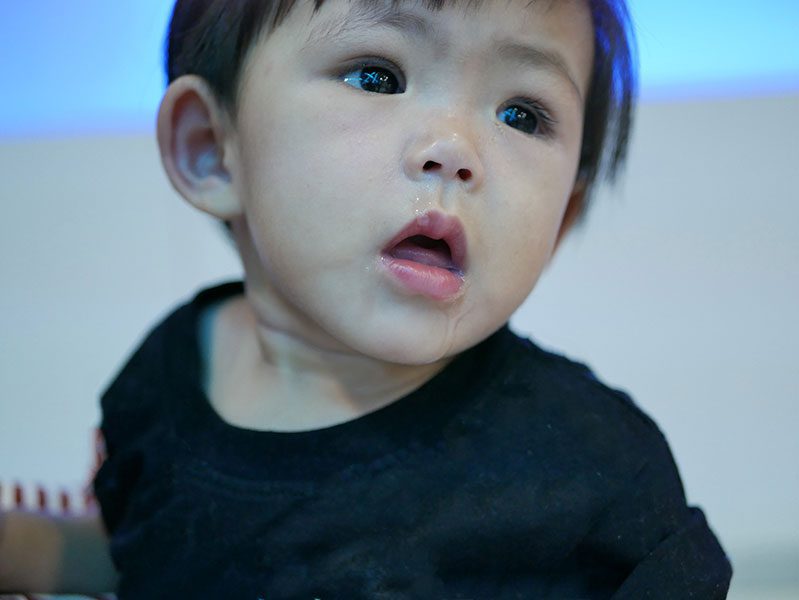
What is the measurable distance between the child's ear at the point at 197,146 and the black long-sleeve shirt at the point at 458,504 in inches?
5.2

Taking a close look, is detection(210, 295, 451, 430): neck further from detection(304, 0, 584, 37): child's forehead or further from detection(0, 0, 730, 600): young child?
detection(304, 0, 584, 37): child's forehead

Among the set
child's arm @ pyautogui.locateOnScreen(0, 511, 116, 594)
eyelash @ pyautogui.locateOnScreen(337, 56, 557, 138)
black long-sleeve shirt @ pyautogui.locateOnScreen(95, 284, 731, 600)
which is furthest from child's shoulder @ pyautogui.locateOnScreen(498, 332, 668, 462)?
child's arm @ pyautogui.locateOnScreen(0, 511, 116, 594)

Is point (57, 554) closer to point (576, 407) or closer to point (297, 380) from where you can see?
point (297, 380)

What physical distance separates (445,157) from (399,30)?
0.07m

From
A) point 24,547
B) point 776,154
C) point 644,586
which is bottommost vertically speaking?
point 24,547

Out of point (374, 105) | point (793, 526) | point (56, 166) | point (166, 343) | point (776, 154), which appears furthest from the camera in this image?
point (56, 166)

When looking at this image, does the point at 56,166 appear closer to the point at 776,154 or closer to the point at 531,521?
the point at 776,154

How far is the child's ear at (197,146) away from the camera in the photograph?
0.59 metres

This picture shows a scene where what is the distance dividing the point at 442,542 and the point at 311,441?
89mm

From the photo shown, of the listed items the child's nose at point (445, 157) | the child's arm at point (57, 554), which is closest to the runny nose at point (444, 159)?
the child's nose at point (445, 157)

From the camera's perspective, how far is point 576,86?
54 cm

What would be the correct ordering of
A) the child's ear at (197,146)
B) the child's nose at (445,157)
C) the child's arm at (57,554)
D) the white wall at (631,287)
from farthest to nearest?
the white wall at (631,287) → the child's arm at (57,554) → the child's ear at (197,146) → the child's nose at (445,157)

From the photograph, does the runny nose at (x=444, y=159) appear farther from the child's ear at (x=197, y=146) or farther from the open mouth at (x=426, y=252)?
the child's ear at (x=197, y=146)

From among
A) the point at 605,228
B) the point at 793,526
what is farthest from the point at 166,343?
Result: the point at 605,228
